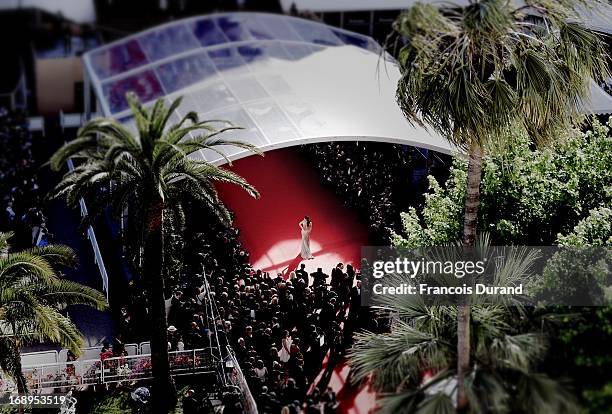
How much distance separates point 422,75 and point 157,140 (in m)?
4.59

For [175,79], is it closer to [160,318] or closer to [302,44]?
[302,44]

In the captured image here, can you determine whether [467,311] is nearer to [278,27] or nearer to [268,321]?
[268,321]

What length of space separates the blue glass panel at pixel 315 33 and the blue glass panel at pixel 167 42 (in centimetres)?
364

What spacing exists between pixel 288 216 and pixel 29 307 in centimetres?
936

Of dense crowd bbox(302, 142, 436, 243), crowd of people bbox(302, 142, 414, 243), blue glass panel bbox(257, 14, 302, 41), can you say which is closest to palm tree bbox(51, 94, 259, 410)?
crowd of people bbox(302, 142, 414, 243)

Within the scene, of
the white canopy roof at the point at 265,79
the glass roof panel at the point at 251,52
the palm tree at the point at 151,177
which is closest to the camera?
the palm tree at the point at 151,177

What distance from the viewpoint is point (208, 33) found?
2545cm

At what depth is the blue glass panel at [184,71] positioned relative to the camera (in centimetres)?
2317

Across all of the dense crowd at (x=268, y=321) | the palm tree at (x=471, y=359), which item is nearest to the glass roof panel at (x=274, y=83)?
the dense crowd at (x=268, y=321)

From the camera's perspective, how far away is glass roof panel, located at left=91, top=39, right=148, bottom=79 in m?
24.5

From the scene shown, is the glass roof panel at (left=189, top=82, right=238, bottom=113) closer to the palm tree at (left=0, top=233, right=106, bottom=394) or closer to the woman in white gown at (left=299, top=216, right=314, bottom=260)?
the woman in white gown at (left=299, top=216, right=314, bottom=260)

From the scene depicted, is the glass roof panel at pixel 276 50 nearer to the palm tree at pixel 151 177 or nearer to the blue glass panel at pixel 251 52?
the blue glass panel at pixel 251 52

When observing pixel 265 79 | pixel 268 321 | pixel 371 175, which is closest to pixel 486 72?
pixel 268 321

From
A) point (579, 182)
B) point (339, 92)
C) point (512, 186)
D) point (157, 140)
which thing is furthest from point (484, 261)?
point (339, 92)
